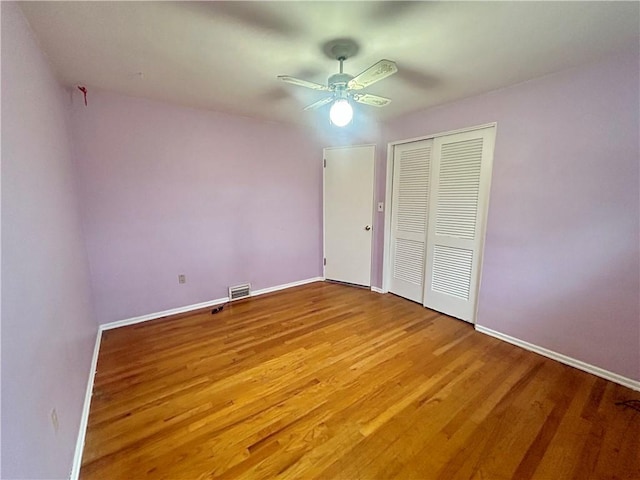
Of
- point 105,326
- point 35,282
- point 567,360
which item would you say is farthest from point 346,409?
point 105,326

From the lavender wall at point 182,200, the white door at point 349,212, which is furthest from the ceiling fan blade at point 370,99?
the lavender wall at point 182,200

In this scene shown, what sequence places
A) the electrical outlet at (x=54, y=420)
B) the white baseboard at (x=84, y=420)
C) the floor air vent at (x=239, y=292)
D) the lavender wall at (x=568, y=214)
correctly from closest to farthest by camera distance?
1. the electrical outlet at (x=54, y=420)
2. the white baseboard at (x=84, y=420)
3. the lavender wall at (x=568, y=214)
4. the floor air vent at (x=239, y=292)

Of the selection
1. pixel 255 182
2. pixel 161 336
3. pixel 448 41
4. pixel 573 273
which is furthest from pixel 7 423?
pixel 573 273

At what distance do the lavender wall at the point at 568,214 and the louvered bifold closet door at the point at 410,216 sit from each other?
0.65m

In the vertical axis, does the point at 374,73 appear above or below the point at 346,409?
above

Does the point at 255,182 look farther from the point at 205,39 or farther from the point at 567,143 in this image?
the point at 567,143

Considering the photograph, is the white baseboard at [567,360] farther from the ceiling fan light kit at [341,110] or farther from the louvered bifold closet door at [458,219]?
the ceiling fan light kit at [341,110]

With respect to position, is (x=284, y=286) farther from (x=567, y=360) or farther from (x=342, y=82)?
(x=567, y=360)

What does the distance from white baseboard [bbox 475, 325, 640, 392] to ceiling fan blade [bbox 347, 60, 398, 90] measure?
8.14 feet

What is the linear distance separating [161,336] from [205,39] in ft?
8.18

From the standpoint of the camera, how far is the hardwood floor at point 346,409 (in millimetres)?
1368

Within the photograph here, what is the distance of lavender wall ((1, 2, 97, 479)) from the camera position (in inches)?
35.6

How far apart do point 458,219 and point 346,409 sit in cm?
213

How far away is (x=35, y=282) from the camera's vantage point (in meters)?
1.17
